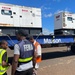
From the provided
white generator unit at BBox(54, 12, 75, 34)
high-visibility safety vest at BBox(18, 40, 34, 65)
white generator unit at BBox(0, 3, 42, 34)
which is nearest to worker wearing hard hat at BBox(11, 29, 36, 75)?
high-visibility safety vest at BBox(18, 40, 34, 65)

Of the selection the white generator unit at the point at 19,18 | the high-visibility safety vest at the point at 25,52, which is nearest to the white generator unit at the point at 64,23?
the white generator unit at the point at 19,18

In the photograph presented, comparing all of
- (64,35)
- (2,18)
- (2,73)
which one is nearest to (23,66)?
(2,73)

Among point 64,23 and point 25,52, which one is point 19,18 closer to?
point 64,23

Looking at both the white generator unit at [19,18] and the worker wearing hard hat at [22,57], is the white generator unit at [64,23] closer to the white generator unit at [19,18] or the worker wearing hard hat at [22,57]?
the white generator unit at [19,18]

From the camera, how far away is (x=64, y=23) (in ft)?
45.2

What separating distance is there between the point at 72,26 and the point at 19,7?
484 cm

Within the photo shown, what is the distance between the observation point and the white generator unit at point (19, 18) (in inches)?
418

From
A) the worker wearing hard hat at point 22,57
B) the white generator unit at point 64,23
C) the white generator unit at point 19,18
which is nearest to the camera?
the worker wearing hard hat at point 22,57

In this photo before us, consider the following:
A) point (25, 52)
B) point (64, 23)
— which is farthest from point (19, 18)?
point (25, 52)

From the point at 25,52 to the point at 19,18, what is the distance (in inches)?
295

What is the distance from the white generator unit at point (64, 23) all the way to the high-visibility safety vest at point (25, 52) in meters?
9.87

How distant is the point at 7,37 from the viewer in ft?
33.3

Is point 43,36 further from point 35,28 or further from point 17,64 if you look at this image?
point 17,64

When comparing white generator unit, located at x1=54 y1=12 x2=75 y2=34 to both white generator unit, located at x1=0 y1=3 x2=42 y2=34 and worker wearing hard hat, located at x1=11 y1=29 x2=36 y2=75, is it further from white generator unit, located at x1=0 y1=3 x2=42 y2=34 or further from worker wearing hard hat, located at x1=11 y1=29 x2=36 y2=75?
worker wearing hard hat, located at x1=11 y1=29 x2=36 y2=75
